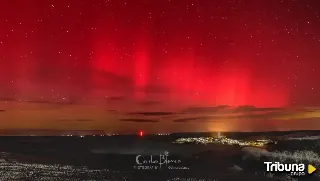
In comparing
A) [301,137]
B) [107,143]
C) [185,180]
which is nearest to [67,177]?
[185,180]

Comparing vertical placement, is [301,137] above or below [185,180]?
above

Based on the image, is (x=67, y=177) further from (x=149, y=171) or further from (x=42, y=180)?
(x=149, y=171)

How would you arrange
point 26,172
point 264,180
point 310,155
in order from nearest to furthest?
point 264,180 < point 310,155 < point 26,172

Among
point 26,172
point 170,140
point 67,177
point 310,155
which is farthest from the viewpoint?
point 170,140

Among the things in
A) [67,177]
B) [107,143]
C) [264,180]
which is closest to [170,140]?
[107,143]

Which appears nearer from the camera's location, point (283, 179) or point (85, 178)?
point (283, 179)

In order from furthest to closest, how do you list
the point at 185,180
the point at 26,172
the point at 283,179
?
1. the point at 26,172
2. the point at 185,180
3. the point at 283,179

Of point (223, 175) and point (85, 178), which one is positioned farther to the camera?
point (85, 178)

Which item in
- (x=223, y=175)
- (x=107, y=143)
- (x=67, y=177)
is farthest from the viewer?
(x=107, y=143)

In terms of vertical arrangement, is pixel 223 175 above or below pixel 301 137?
below
